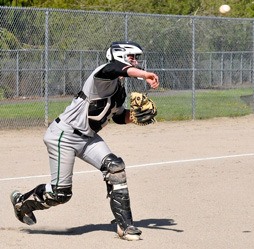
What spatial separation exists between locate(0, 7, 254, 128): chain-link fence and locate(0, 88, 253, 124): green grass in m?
0.02

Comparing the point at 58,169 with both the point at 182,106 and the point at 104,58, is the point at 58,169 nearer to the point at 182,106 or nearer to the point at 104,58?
the point at 104,58

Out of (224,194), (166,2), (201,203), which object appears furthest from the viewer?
(166,2)

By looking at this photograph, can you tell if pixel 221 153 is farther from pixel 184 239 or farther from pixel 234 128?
pixel 184 239

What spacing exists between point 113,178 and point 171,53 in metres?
14.2

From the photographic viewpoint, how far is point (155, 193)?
11.0 m

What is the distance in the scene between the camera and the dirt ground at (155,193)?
826cm

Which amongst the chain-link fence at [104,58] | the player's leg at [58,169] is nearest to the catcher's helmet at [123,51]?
the player's leg at [58,169]

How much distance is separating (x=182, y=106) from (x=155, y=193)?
12.1 metres

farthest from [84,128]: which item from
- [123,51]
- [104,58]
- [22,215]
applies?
[104,58]

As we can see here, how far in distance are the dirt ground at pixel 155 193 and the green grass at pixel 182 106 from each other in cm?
110

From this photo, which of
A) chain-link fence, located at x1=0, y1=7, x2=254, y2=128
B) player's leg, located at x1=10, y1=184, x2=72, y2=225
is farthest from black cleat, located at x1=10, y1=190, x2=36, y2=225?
chain-link fence, located at x1=0, y1=7, x2=254, y2=128

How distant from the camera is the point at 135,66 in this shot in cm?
805

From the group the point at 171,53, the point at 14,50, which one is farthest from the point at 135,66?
the point at 171,53

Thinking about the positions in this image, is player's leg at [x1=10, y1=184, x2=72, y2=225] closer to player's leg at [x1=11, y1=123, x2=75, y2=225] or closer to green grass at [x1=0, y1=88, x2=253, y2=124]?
player's leg at [x1=11, y1=123, x2=75, y2=225]
